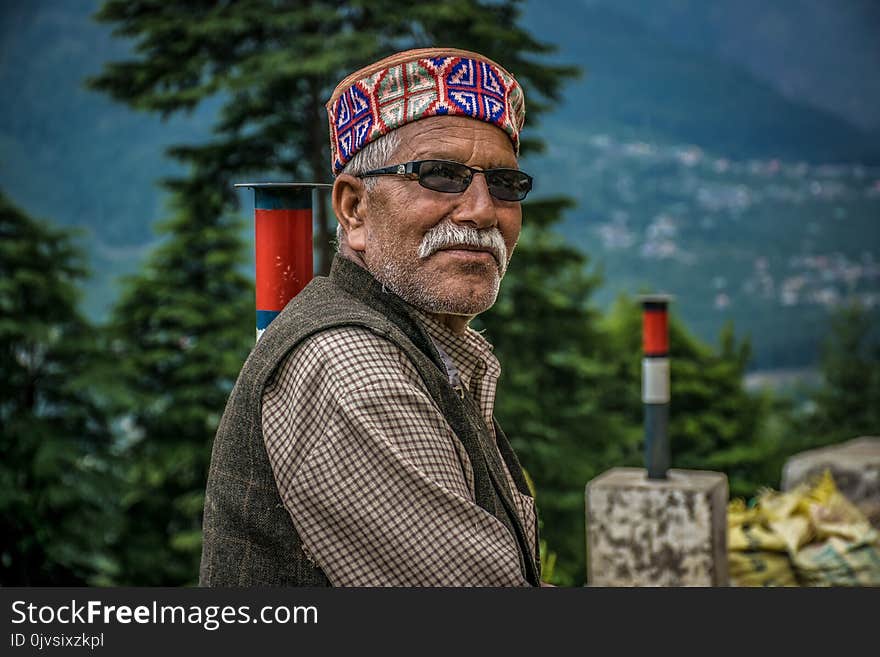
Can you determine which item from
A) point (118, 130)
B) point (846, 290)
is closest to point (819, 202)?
point (846, 290)

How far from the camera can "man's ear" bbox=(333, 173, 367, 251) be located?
85.0 inches

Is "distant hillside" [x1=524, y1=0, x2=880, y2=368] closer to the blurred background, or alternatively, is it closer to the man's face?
the blurred background

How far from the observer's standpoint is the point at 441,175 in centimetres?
206

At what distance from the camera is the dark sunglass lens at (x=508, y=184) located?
210cm

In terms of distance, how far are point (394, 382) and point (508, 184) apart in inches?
21.7

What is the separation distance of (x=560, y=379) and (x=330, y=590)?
30.9ft

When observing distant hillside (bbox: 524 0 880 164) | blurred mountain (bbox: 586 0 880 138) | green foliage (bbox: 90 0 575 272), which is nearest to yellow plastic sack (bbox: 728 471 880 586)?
green foliage (bbox: 90 0 575 272)

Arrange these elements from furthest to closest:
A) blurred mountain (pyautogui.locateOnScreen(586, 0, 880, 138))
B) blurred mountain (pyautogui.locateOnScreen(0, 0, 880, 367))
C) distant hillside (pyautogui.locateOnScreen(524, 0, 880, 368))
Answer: blurred mountain (pyautogui.locateOnScreen(586, 0, 880, 138))
distant hillside (pyautogui.locateOnScreen(524, 0, 880, 368))
blurred mountain (pyautogui.locateOnScreen(0, 0, 880, 367))

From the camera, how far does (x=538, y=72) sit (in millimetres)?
9617

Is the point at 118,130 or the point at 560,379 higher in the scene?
the point at 118,130

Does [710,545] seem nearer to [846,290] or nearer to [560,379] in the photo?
[560,379]

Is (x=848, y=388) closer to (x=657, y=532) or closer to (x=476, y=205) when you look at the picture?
(x=657, y=532)

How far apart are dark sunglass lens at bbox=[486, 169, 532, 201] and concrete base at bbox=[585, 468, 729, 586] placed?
3.38 m

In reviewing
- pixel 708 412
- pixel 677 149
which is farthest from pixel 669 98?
pixel 708 412
